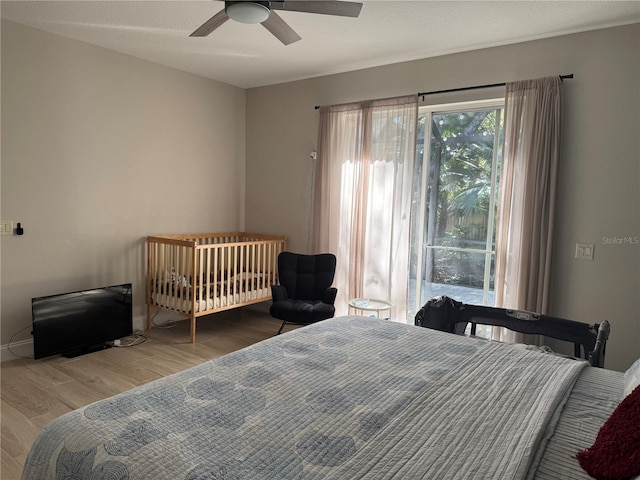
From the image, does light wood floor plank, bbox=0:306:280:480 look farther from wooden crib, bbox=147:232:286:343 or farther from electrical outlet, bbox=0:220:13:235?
electrical outlet, bbox=0:220:13:235

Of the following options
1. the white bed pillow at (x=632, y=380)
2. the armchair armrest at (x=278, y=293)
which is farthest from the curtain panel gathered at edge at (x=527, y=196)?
the armchair armrest at (x=278, y=293)

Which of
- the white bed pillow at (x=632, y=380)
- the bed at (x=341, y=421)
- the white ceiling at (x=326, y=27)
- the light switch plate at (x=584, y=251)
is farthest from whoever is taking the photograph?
the light switch plate at (x=584, y=251)

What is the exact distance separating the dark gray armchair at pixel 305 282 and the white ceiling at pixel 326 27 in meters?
1.94

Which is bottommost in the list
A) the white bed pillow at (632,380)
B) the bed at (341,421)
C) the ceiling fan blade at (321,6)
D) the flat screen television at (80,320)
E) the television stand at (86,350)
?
the television stand at (86,350)

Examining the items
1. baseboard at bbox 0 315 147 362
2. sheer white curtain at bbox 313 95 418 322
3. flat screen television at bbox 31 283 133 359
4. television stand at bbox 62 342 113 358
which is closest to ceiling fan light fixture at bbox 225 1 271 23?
sheer white curtain at bbox 313 95 418 322

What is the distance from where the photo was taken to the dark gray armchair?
13.6 feet

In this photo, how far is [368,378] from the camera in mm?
1660

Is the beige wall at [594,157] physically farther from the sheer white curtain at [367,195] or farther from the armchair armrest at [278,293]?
the armchair armrest at [278,293]

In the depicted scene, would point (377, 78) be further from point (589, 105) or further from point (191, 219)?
point (191, 219)

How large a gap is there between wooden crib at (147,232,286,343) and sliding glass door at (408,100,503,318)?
1601mm

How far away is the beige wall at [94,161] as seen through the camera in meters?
3.46

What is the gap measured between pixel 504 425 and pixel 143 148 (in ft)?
13.4

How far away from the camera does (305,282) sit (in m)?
4.34

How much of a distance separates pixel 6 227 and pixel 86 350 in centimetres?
119
